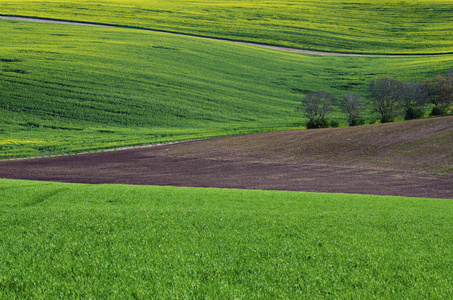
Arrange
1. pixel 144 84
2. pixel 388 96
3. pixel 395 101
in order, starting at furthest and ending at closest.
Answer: pixel 144 84 < pixel 388 96 < pixel 395 101

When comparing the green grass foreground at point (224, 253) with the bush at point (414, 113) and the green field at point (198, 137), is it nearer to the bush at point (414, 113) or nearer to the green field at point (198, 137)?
the green field at point (198, 137)

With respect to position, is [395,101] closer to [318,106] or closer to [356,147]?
[318,106]

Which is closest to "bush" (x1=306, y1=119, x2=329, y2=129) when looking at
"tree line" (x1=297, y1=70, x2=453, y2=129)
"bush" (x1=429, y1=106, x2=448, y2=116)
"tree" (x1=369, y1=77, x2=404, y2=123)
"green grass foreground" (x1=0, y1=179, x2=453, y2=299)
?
"tree line" (x1=297, y1=70, x2=453, y2=129)

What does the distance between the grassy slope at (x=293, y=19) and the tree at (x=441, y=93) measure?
4694cm

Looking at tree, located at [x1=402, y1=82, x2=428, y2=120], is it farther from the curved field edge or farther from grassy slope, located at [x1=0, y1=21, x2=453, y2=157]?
grassy slope, located at [x1=0, y1=21, x2=453, y2=157]

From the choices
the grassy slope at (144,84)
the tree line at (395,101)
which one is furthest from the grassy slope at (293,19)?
the tree line at (395,101)

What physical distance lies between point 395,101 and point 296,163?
23.5 meters

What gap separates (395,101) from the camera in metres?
41.9

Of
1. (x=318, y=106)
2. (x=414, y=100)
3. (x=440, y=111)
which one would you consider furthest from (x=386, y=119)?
(x=318, y=106)

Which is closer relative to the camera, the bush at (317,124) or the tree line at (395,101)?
the tree line at (395,101)

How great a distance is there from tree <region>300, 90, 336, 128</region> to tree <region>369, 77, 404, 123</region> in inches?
210

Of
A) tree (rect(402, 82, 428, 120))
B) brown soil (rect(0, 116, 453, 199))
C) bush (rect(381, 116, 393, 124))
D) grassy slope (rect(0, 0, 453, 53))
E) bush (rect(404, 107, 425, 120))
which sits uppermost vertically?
grassy slope (rect(0, 0, 453, 53))

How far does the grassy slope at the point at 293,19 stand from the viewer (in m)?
87.4

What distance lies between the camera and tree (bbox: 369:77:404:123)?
4197 cm
